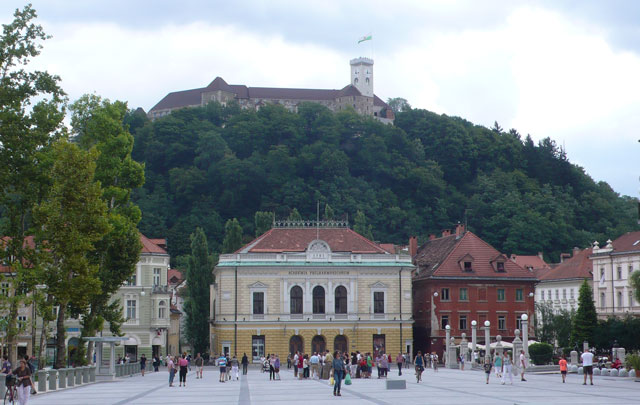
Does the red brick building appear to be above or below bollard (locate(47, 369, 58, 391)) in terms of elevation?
above

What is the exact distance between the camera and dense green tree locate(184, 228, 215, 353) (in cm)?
7856

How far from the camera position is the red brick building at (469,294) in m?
77.1

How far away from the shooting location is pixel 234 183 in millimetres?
137375

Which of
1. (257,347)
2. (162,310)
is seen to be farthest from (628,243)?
(162,310)

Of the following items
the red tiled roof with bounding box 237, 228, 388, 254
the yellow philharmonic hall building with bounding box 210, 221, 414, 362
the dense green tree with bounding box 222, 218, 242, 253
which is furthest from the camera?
the dense green tree with bounding box 222, 218, 242, 253

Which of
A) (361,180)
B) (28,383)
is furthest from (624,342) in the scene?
(361,180)

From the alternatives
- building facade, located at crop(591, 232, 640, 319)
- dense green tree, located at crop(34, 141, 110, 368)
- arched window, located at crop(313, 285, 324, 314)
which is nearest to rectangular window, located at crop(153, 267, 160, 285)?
arched window, located at crop(313, 285, 324, 314)

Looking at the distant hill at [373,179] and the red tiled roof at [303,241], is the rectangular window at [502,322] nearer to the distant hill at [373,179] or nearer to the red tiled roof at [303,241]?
the red tiled roof at [303,241]

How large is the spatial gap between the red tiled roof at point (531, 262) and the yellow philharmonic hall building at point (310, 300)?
156ft

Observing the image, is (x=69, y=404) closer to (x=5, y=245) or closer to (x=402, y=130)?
(x=5, y=245)

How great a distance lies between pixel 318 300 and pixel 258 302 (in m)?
4.73

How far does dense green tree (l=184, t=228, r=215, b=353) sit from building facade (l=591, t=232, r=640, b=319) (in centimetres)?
3506

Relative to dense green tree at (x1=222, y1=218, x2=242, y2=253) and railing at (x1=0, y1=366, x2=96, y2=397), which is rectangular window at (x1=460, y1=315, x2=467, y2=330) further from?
railing at (x1=0, y1=366, x2=96, y2=397)

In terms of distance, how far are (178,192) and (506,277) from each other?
68.1 m
